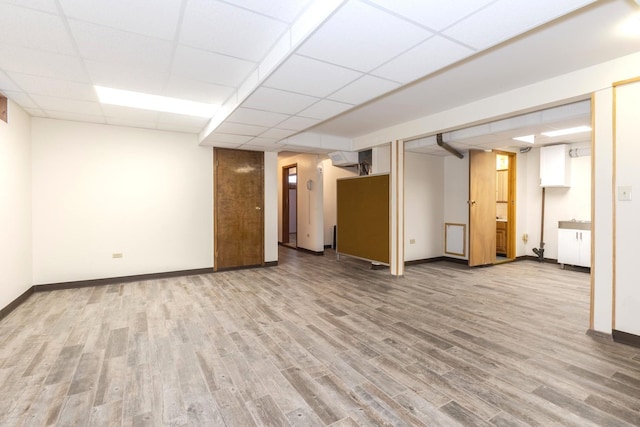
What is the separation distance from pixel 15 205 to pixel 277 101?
364cm

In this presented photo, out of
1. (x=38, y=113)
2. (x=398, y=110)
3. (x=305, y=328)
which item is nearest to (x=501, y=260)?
(x=398, y=110)

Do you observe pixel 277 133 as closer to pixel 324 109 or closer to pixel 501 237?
pixel 324 109

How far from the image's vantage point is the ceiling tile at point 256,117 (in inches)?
145

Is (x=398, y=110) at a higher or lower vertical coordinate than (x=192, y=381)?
higher


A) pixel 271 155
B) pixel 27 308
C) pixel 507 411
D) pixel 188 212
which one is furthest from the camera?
pixel 271 155

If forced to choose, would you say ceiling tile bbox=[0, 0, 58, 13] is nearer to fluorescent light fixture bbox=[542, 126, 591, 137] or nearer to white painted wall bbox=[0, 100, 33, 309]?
white painted wall bbox=[0, 100, 33, 309]

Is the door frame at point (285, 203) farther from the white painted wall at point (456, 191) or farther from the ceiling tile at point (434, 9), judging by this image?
the ceiling tile at point (434, 9)

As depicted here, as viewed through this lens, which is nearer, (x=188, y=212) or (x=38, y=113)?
(x=38, y=113)

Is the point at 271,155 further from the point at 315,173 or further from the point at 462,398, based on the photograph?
the point at 462,398

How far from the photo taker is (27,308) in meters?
3.81

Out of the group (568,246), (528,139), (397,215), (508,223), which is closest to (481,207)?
(508,223)

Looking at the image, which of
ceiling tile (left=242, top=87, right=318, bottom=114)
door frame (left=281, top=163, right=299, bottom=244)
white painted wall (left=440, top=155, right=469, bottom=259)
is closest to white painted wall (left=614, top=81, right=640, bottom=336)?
ceiling tile (left=242, top=87, right=318, bottom=114)

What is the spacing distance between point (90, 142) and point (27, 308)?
252cm

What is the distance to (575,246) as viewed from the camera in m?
5.88
